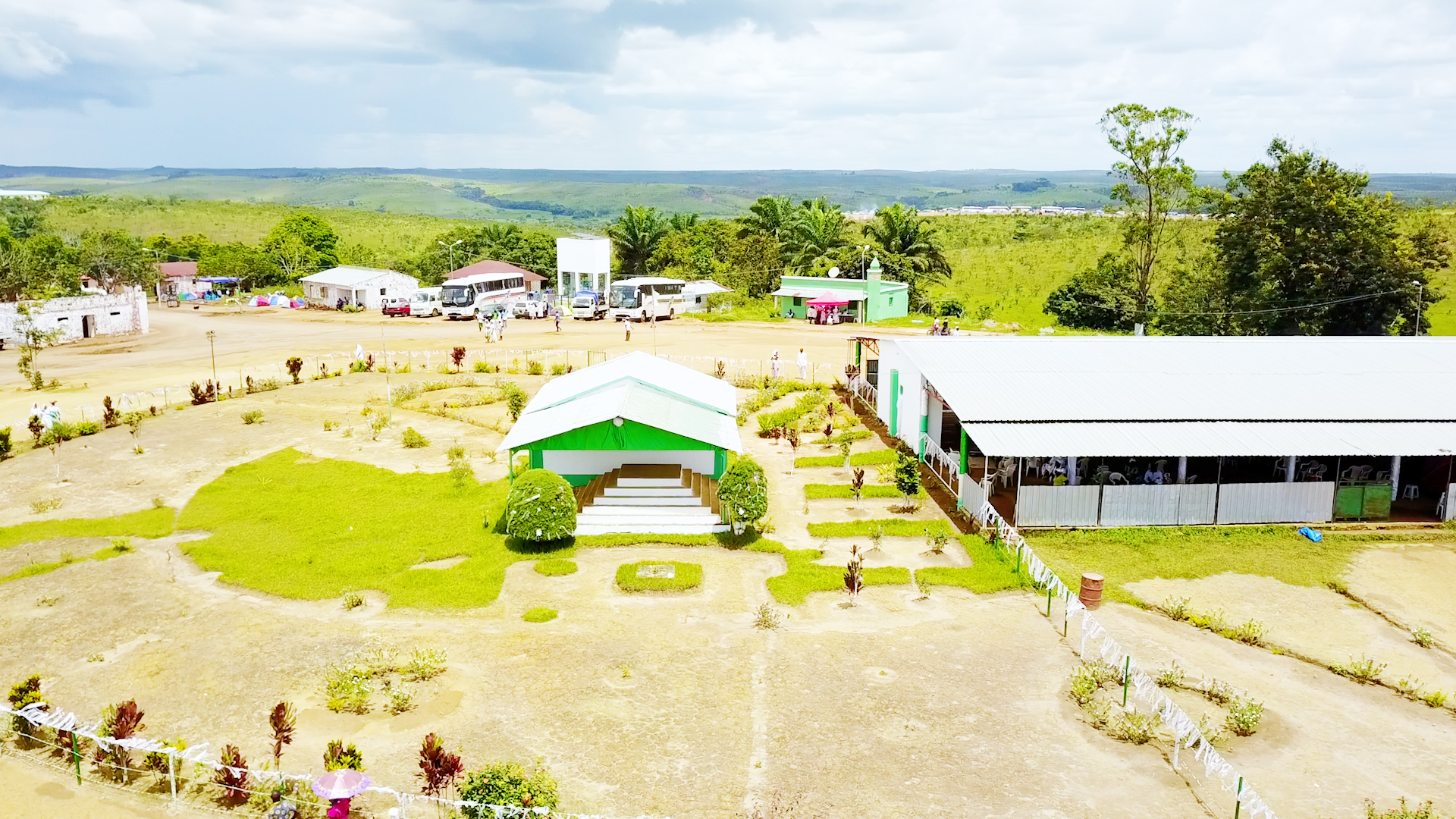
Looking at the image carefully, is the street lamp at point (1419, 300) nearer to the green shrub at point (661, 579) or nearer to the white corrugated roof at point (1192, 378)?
the white corrugated roof at point (1192, 378)

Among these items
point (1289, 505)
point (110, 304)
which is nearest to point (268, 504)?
point (1289, 505)

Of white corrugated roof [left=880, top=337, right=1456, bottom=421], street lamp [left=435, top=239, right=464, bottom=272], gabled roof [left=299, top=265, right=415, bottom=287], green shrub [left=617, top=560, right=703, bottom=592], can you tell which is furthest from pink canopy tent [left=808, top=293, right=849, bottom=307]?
green shrub [left=617, top=560, right=703, bottom=592]

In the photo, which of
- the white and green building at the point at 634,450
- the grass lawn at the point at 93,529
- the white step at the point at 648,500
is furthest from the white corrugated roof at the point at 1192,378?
the grass lawn at the point at 93,529

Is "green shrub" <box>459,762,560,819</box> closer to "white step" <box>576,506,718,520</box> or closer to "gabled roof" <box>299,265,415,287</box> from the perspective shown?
"white step" <box>576,506,718,520</box>

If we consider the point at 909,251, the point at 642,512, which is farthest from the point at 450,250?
the point at 642,512

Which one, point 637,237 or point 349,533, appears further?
point 637,237

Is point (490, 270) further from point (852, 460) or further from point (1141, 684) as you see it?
point (1141, 684)

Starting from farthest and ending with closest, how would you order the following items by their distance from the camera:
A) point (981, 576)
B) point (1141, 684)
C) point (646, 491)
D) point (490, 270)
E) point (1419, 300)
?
point (490, 270), point (1419, 300), point (646, 491), point (981, 576), point (1141, 684)
